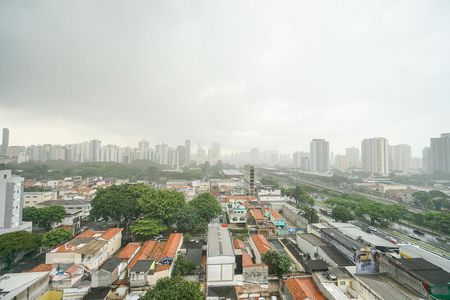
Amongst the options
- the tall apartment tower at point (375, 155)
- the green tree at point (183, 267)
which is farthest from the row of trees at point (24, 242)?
the tall apartment tower at point (375, 155)

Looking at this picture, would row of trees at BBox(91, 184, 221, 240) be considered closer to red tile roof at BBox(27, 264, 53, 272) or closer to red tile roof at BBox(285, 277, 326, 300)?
red tile roof at BBox(27, 264, 53, 272)

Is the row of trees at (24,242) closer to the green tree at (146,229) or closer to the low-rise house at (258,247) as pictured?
the green tree at (146,229)

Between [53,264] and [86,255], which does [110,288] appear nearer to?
[86,255]

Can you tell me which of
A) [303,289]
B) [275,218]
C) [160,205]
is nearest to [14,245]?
[160,205]

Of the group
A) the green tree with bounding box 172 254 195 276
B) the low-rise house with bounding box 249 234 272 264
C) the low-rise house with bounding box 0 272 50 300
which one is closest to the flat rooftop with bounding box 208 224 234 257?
the green tree with bounding box 172 254 195 276

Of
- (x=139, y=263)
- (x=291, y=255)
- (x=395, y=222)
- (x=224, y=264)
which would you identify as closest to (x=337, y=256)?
(x=291, y=255)

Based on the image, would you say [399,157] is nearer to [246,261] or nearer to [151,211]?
[246,261]
